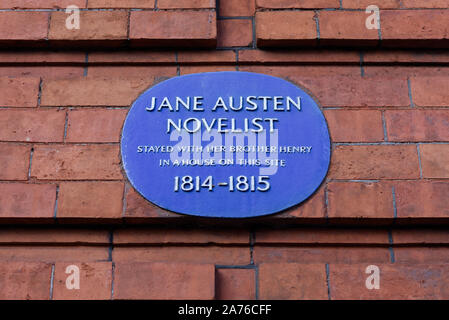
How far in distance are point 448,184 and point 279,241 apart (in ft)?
2.42

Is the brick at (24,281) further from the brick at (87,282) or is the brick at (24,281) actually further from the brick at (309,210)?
the brick at (309,210)

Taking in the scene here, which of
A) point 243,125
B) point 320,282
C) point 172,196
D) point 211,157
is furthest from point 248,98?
point 320,282

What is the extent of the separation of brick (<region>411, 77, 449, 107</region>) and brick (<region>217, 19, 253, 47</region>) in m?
0.78

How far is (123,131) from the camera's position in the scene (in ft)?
7.58

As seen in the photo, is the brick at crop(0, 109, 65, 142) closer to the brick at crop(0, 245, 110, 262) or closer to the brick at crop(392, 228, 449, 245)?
the brick at crop(0, 245, 110, 262)

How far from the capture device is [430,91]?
7.84ft

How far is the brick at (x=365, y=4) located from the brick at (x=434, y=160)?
2.30 feet

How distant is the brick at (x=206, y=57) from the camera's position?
8.06ft

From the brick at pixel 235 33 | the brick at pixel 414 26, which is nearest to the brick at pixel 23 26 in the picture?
the brick at pixel 235 33

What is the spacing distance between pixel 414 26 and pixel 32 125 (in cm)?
178

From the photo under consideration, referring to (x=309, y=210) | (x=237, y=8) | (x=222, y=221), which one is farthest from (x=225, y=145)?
(x=237, y=8)

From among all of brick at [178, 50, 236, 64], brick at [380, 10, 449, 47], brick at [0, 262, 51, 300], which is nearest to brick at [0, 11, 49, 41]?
brick at [178, 50, 236, 64]
